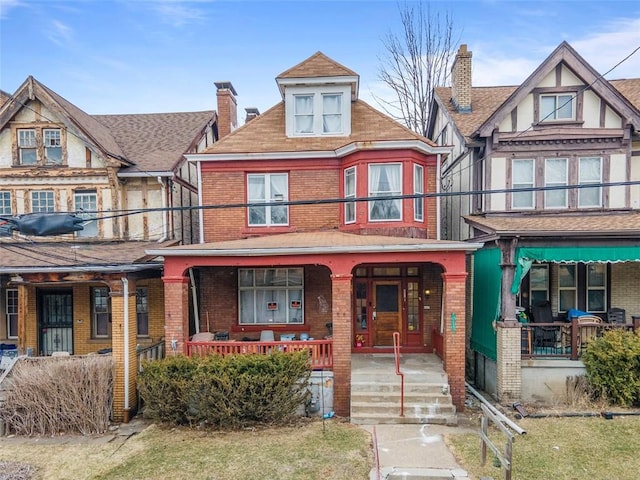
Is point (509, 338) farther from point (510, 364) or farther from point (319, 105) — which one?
point (319, 105)

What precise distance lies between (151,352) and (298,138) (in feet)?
25.9

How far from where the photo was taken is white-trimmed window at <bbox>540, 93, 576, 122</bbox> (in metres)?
11.9

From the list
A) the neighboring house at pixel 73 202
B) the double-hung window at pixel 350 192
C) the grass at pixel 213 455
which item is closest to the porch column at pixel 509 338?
the grass at pixel 213 455

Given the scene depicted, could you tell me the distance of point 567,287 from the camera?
12.3 m

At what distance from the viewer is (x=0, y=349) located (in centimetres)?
1245

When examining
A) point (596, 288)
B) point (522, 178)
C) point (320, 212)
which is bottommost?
point (596, 288)

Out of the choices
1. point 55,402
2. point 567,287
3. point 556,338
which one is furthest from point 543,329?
point 55,402

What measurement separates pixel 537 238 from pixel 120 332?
423 inches

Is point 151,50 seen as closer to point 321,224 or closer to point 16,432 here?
point 321,224

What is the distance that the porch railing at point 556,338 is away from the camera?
1015 centimetres

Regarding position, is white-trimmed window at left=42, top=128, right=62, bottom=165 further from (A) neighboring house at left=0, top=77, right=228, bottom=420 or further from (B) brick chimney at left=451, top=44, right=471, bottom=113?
(B) brick chimney at left=451, top=44, right=471, bottom=113

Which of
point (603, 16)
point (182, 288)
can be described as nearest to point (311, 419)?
point (182, 288)

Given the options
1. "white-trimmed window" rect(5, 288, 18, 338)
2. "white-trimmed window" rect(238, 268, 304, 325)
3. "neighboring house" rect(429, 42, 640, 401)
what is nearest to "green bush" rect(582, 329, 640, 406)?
"neighboring house" rect(429, 42, 640, 401)

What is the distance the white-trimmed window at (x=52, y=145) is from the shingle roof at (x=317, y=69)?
301 inches
